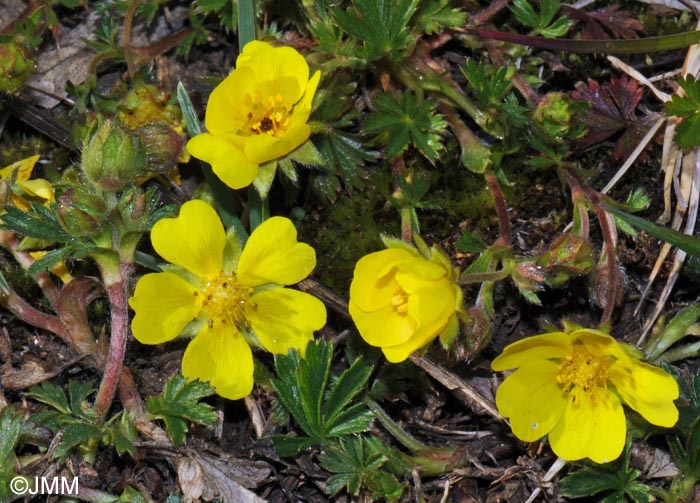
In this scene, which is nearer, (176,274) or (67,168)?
(176,274)

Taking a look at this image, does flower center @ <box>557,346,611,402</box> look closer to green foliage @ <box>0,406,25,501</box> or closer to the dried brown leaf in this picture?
the dried brown leaf

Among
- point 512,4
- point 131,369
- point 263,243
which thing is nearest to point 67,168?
point 131,369

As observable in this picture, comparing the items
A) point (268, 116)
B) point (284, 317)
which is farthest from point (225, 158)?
point (284, 317)

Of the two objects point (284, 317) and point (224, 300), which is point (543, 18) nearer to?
point (284, 317)

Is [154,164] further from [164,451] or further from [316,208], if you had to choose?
[164,451]

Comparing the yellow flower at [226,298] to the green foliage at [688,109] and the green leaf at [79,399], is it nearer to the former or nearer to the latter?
the green leaf at [79,399]
